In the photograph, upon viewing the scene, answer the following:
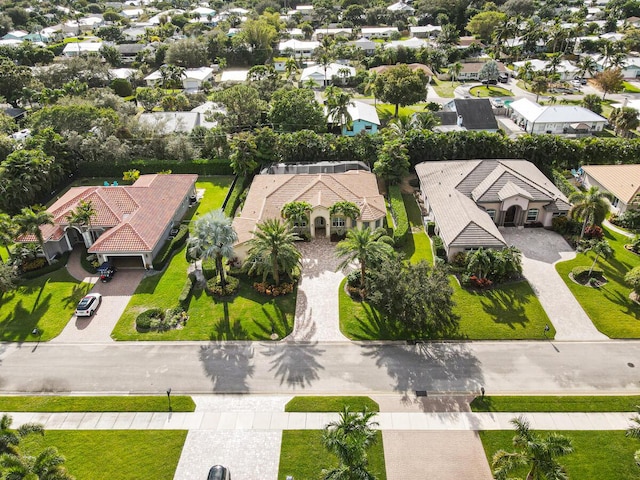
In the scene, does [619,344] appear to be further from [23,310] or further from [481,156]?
[23,310]

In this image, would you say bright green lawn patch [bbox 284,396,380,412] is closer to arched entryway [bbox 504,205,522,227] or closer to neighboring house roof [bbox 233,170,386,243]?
neighboring house roof [bbox 233,170,386,243]

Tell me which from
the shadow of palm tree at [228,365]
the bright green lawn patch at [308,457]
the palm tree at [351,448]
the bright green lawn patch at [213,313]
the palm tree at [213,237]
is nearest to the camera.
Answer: the palm tree at [351,448]

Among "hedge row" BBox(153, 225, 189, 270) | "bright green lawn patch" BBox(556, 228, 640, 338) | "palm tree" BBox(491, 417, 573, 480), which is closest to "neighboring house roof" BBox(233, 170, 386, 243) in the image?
"hedge row" BBox(153, 225, 189, 270)

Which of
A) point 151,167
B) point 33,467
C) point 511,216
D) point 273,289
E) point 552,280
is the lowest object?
point 552,280

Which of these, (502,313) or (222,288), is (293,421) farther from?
(502,313)

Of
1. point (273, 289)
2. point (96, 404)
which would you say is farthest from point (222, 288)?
point (96, 404)

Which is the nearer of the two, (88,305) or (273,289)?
(88,305)

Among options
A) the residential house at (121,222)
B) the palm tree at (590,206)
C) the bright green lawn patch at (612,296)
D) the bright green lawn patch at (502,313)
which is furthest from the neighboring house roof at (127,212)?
the palm tree at (590,206)

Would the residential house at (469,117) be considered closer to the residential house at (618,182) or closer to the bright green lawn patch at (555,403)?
the residential house at (618,182)
